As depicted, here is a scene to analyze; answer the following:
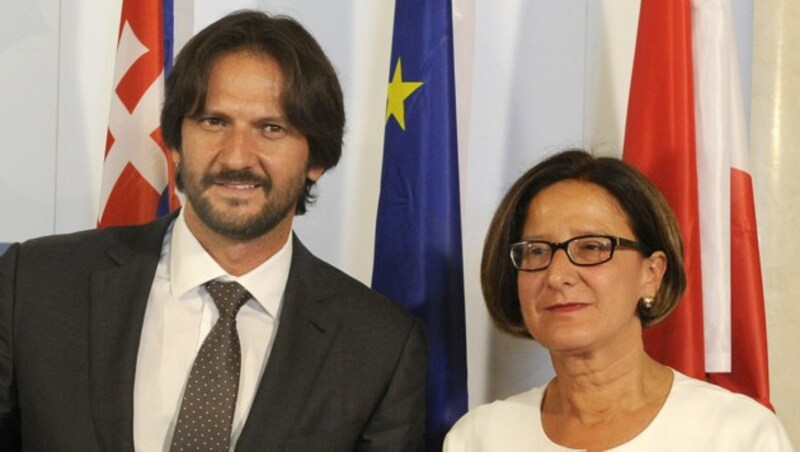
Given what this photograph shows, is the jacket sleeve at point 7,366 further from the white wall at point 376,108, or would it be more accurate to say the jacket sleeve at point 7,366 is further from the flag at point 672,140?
the flag at point 672,140

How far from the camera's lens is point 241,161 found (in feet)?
7.83

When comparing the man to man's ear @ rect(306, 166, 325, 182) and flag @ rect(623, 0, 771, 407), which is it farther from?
flag @ rect(623, 0, 771, 407)

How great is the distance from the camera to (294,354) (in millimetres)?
2422

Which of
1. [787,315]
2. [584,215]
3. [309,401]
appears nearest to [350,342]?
[309,401]

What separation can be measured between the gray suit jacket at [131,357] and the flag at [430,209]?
39cm

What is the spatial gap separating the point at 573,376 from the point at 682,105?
84cm

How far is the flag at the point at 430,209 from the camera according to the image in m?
2.95

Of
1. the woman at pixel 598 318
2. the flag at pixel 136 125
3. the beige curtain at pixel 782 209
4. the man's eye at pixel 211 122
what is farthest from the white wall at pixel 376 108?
the woman at pixel 598 318

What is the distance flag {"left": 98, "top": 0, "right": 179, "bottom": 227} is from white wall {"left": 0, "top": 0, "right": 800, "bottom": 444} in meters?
0.12

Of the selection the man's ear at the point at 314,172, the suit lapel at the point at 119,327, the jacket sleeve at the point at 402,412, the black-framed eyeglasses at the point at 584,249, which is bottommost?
the jacket sleeve at the point at 402,412

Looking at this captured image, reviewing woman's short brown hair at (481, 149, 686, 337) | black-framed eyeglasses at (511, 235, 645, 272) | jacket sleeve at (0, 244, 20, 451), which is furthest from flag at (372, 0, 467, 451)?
jacket sleeve at (0, 244, 20, 451)

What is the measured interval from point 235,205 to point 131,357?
36 centimetres

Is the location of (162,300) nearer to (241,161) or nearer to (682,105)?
(241,161)

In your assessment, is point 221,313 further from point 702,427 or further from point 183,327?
point 702,427
